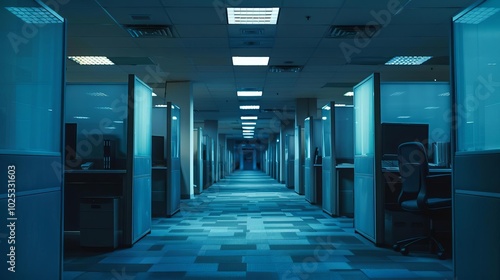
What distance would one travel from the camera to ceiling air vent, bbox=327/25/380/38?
6.55 m

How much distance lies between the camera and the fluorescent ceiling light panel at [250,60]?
8.45 meters

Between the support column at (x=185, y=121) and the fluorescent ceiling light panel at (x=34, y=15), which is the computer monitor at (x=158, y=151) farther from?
the fluorescent ceiling light panel at (x=34, y=15)

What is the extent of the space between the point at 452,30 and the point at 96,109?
425 cm

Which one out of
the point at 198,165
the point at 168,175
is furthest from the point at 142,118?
the point at 198,165

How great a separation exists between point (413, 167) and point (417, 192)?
0.86 ft

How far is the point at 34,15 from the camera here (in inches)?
110

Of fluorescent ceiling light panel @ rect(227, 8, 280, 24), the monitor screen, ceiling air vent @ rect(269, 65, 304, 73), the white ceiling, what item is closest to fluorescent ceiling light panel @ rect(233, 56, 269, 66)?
the white ceiling

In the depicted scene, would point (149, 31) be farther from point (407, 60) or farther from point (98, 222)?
point (407, 60)

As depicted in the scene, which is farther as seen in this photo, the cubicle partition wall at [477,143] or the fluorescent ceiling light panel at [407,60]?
the fluorescent ceiling light panel at [407,60]

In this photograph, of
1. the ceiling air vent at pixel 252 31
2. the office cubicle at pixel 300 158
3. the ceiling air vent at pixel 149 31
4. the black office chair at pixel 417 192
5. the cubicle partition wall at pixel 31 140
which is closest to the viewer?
the cubicle partition wall at pixel 31 140

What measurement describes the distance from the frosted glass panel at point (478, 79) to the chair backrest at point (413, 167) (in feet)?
3.79

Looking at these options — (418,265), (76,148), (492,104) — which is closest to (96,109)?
(76,148)

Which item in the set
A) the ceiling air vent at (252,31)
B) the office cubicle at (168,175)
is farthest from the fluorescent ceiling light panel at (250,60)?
the office cubicle at (168,175)

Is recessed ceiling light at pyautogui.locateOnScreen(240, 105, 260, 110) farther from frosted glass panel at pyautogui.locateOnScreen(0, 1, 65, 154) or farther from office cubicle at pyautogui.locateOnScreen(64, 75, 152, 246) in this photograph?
frosted glass panel at pyautogui.locateOnScreen(0, 1, 65, 154)
